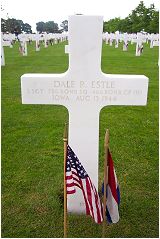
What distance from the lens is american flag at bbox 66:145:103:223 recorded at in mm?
3014

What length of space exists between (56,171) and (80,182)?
5.20 ft

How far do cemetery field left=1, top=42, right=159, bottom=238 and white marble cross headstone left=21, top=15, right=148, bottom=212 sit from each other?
97cm

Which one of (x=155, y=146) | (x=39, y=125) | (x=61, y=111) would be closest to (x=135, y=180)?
(x=155, y=146)

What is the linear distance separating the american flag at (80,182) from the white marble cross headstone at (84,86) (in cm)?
50

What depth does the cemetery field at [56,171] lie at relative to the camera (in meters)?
3.57

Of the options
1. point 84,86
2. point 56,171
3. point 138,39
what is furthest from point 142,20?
point 84,86

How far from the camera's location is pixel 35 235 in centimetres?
347

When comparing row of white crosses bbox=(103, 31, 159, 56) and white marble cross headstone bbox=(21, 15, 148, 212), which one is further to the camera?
row of white crosses bbox=(103, 31, 159, 56)

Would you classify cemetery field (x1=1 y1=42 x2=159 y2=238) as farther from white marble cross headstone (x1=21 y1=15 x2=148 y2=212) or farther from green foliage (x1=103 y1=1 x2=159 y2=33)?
green foliage (x1=103 y1=1 x2=159 y2=33)

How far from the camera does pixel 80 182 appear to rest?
3107 millimetres

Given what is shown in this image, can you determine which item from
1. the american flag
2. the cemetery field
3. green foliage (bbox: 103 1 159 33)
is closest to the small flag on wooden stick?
the american flag

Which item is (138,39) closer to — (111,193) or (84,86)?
(84,86)

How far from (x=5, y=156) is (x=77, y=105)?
2158mm

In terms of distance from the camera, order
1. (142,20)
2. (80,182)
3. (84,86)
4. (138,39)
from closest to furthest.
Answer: (80,182) < (84,86) < (138,39) < (142,20)
